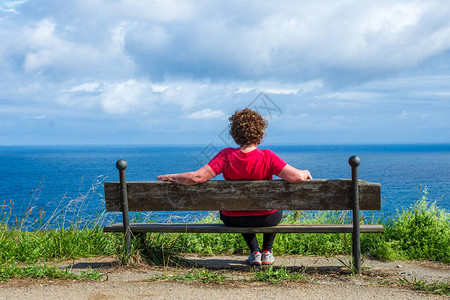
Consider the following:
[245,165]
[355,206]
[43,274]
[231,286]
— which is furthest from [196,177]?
[43,274]

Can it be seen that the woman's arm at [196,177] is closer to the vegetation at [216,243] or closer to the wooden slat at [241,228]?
the wooden slat at [241,228]

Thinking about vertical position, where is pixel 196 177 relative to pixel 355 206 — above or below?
above

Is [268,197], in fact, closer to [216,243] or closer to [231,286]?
[231,286]

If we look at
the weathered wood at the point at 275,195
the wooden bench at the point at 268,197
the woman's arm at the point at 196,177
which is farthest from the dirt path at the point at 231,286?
the woman's arm at the point at 196,177

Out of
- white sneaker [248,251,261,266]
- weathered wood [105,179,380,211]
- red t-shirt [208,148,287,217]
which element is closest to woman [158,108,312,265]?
red t-shirt [208,148,287,217]

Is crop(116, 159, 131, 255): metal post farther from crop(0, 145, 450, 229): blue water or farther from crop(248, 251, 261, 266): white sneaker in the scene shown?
crop(248, 251, 261, 266): white sneaker

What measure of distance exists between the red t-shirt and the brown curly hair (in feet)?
0.43

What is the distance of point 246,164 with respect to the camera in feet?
15.0

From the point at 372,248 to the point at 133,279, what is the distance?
10.5 feet

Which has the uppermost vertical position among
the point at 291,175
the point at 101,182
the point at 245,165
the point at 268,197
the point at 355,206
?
the point at 245,165

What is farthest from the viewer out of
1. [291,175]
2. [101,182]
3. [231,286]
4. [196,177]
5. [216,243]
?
[101,182]

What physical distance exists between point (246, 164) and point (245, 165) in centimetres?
2

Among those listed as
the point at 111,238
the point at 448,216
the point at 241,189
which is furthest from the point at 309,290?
the point at 448,216

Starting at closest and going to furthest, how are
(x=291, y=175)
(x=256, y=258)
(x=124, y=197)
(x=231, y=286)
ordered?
(x=231, y=286) → (x=291, y=175) → (x=124, y=197) → (x=256, y=258)
